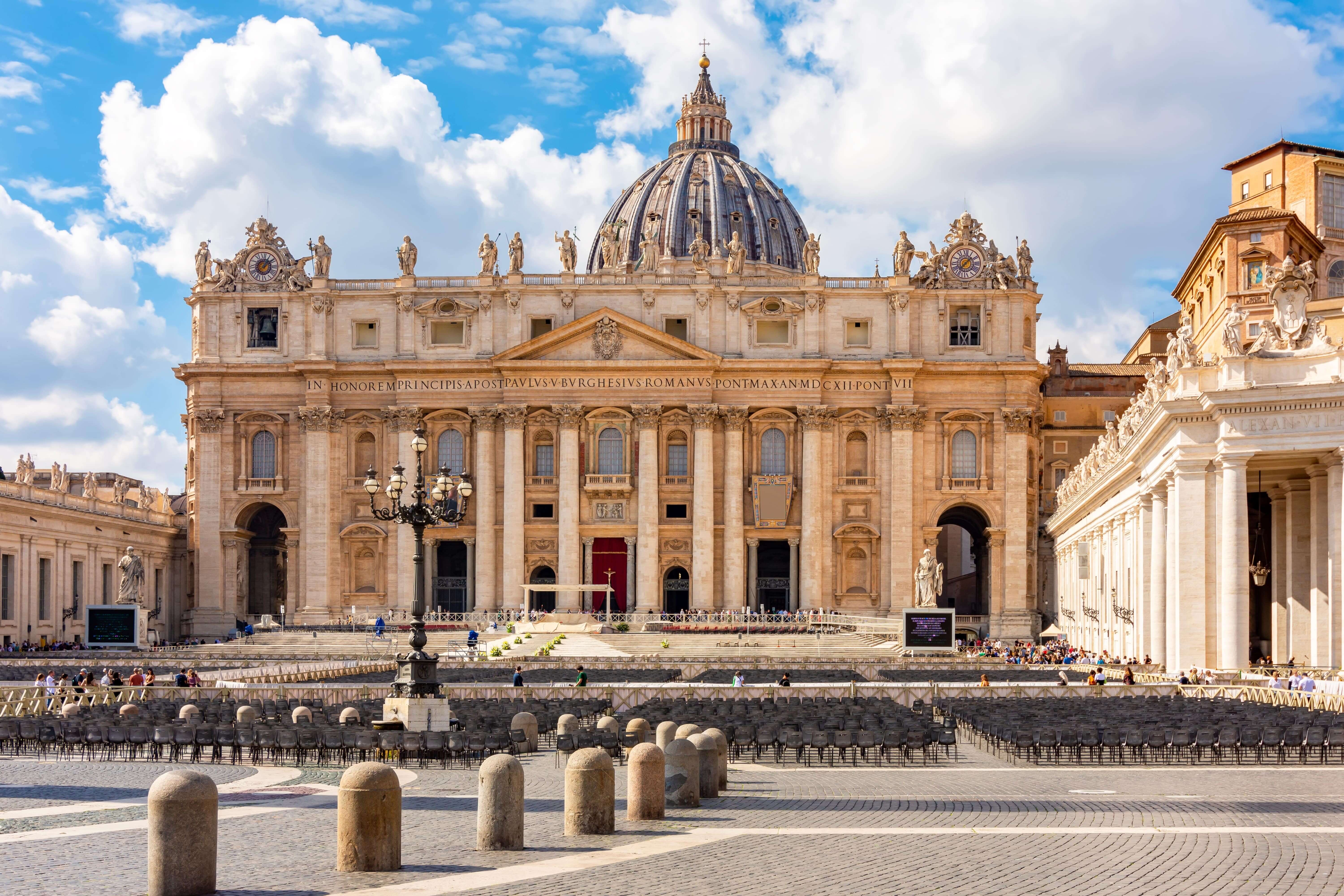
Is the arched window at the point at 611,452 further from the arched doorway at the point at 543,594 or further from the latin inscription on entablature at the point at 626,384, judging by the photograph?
the arched doorway at the point at 543,594

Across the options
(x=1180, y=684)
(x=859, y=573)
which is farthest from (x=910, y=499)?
(x=1180, y=684)

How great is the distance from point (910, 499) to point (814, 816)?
7152 centimetres

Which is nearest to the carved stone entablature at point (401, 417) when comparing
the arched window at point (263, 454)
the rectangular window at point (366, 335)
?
the rectangular window at point (366, 335)

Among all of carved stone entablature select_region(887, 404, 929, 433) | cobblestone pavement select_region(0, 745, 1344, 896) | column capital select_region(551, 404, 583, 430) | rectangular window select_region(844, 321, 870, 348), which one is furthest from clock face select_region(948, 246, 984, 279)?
cobblestone pavement select_region(0, 745, 1344, 896)

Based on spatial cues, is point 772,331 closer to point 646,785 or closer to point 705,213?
point 705,213

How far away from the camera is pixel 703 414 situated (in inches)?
3561

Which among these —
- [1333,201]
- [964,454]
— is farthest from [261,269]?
[1333,201]

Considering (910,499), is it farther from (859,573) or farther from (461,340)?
(461,340)

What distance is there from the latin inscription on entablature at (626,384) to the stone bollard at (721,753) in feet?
223

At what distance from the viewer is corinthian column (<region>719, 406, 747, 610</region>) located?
90688 millimetres

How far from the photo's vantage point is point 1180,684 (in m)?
39.5

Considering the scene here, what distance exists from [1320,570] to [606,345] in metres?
53.3

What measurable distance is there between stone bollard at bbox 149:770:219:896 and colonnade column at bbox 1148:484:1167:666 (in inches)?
1453

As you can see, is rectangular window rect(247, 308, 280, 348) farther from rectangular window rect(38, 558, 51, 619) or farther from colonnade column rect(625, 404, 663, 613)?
colonnade column rect(625, 404, 663, 613)
